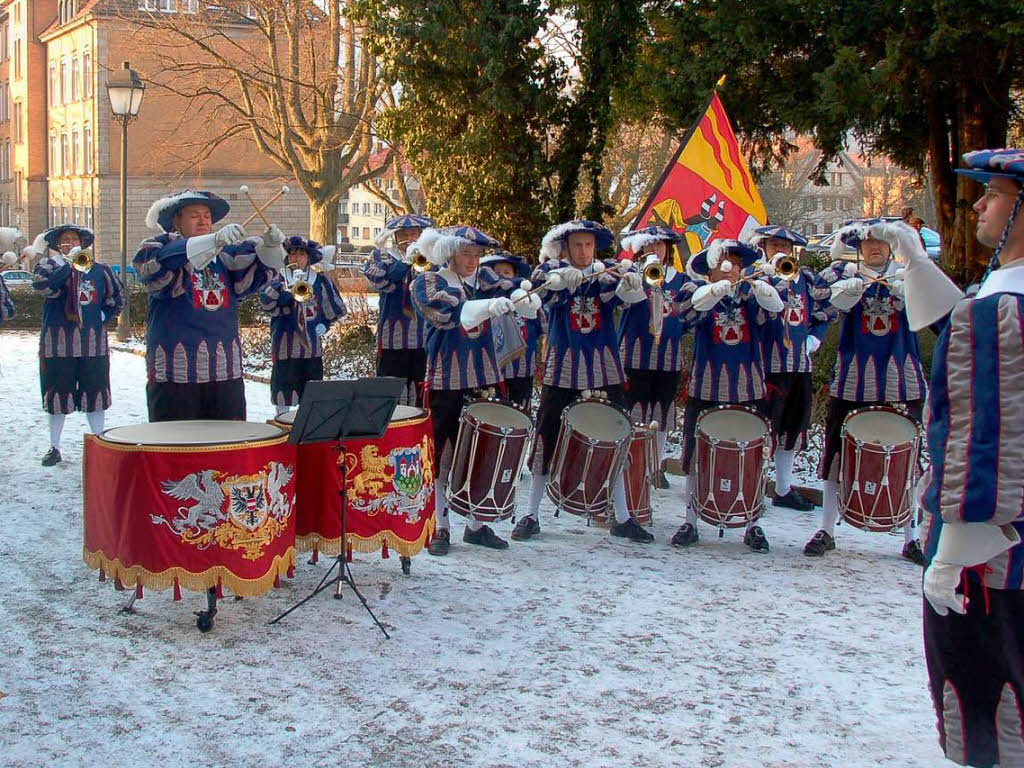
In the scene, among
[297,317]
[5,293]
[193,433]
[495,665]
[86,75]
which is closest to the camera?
[495,665]

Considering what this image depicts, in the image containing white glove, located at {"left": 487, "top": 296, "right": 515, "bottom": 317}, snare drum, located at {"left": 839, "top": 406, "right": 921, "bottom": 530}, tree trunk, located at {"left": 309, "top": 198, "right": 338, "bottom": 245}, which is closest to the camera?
white glove, located at {"left": 487, "top": 296, "right": 515, "bottom": 317}

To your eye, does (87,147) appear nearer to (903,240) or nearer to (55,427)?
(55,427)

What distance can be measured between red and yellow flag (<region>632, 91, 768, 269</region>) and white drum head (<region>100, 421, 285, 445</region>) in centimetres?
467

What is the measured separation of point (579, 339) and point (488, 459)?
1070 mm

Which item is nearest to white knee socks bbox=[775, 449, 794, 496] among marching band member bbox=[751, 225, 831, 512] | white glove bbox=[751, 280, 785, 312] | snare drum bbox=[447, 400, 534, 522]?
marching band member bbox=[751, 225, 831, 512]

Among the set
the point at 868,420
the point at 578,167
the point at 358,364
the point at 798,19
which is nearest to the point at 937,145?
the point at 798,19

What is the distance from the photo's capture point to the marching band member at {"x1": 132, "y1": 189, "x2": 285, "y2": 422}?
588cm

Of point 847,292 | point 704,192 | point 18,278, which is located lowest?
point 847,292

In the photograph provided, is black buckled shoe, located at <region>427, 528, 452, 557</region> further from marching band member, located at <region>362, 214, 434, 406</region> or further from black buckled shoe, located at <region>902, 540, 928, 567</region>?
black buckled shoe, located at <region>902, 540, 928, 567</region>

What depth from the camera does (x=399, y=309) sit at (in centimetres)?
871

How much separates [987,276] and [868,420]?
378 cm

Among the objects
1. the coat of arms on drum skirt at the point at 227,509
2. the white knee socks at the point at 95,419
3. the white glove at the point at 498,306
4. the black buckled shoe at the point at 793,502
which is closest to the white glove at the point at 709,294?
the white glove at the point at 498,306

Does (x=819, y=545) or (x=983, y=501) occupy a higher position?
(x=983, y=501)

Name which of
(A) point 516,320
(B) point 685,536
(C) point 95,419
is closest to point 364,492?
(A) point 516,320
